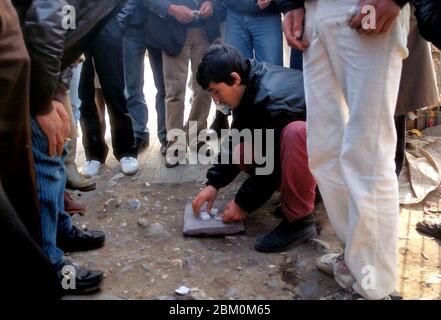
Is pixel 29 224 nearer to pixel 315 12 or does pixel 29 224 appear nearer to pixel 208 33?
pixel 315 12

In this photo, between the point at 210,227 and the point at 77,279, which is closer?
the point at 77,279

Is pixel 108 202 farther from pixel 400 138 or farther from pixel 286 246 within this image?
pixel 400 138

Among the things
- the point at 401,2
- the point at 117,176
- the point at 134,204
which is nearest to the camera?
the point at 401,2

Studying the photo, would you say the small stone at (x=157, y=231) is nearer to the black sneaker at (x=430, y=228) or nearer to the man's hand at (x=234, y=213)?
the man's hand at (x=234, y=213)

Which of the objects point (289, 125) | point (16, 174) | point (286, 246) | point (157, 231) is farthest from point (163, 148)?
point (16, 174)

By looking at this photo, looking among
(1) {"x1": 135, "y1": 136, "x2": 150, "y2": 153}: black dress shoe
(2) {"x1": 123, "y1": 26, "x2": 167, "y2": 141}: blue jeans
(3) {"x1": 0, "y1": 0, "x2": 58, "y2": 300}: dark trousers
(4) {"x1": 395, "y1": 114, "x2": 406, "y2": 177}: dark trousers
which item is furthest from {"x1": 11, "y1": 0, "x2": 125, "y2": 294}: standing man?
(4) {"x1": 395, "y1": 114, "x2": 406, "y2": 177}: dark trousers

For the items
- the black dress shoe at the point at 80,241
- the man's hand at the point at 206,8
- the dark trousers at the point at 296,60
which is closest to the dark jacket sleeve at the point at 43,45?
the black dress shoe at the point at 80,241

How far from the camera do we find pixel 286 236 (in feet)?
9.14

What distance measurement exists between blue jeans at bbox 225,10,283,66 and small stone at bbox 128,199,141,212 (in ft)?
4.85

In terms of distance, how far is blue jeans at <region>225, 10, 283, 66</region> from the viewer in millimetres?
3867

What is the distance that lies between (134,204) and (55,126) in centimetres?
140

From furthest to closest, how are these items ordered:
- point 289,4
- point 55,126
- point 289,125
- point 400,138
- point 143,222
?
1. point 400,138
2. point 143,222
3. point 289,125
4. point 289,4
5. point 55,126

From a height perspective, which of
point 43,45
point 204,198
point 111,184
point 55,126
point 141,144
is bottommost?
point 111,184

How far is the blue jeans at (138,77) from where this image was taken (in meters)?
4.33
